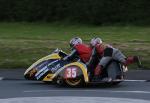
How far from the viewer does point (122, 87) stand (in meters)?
17.5

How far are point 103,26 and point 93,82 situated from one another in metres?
18.3

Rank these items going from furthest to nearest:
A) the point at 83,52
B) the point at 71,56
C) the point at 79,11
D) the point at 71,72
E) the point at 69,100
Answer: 1. the point at 79,11
2. the point at 83,52
3. the point at 71,56
4. the point at 71,72
5. the point at 69,100

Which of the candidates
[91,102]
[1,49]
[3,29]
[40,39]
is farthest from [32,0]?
[91,102]

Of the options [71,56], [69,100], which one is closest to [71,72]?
[71,56]

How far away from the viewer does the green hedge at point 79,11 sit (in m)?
36.0

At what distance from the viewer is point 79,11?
3700 centimetres

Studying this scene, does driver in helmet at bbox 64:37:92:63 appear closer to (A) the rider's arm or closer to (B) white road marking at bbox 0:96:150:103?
(A) the rider's arm

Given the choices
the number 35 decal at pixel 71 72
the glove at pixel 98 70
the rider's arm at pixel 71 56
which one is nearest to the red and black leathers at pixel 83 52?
the rider's arm at pixel 71 56

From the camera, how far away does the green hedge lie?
118 ft

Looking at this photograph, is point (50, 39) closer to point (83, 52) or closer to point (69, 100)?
point (83, 52)

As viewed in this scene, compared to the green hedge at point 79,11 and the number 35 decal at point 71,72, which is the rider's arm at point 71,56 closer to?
the number 35 decal at point 71,72

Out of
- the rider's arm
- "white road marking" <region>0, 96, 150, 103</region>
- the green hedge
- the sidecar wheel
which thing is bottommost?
"white road marking" <region>0, 96, 150, 103</region>

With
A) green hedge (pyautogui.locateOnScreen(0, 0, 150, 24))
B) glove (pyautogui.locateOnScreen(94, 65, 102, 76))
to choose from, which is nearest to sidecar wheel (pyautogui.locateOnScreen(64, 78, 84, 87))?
glove (pyautogui.locateOnScreen(94, 65, 102, 76))

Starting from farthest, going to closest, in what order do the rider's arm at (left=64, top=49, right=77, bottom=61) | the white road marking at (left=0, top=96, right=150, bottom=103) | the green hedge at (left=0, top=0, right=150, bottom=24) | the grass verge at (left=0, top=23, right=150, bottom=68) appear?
the green hedge at (left=0, top=0, right=150, bottom=24)
the grass verge at (left=0, top=23, right=150, bottom=68)
the rider's arm at (left=64, top=49, right=77, bottom=61)
the white road marking at (left=0, top=96, right=150, bottom=103)
